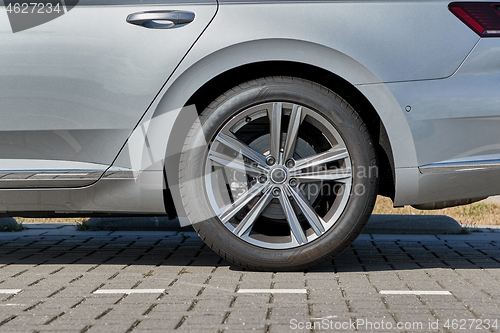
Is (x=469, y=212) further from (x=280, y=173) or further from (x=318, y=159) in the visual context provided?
(x=280, y=173)

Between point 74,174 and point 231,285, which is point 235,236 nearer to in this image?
point 231,285

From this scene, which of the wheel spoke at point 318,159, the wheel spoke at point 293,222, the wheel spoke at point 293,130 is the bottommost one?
the wheel spoke at point 293,222

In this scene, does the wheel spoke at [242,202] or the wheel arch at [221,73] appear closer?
the wheel arch at [221,73]

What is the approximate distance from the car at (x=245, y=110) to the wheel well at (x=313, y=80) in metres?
0.02

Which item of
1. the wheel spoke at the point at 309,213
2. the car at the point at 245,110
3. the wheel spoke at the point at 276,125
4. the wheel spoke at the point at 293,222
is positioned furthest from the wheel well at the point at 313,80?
the wheel spoke at the point at 293,222

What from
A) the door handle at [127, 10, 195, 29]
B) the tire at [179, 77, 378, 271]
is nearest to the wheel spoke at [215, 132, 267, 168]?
the tire at [179, 77, 378, 271]

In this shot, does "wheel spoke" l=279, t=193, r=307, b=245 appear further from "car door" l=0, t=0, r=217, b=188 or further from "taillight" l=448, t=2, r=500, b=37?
"taillight" l=448, t=2, r=500, b=37

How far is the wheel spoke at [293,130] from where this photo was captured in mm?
4168

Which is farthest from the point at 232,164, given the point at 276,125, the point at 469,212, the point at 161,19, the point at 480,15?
the point at 469,212

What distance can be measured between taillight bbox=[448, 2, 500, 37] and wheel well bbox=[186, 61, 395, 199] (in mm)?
669

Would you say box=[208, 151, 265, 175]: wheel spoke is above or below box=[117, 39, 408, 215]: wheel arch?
below

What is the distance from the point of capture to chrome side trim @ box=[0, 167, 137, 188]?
4.14m

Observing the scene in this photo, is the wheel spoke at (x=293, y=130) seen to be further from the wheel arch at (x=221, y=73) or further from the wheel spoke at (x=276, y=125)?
the wheel arch at (x=221, y=73)

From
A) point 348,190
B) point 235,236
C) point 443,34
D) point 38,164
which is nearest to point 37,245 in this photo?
point 38,164
